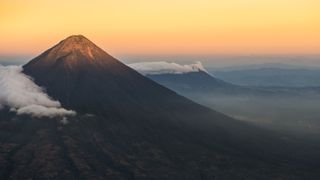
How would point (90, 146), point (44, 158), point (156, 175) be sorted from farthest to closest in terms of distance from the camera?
point (90, 146) → point (44, 158) → point (156, 175)

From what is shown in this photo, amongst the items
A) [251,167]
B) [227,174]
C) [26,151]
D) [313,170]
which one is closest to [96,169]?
[26,151]

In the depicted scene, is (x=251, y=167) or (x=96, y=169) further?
(x=251, y=167)

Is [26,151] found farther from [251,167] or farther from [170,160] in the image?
[251,167]

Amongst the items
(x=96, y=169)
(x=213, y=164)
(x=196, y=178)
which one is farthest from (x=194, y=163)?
(x=96, y=169)

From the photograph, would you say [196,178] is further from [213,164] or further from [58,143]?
[58,143]

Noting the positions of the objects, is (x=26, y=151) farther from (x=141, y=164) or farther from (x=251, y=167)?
(x=251, y=167)

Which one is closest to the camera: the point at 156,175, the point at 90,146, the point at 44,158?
the point at 156,175

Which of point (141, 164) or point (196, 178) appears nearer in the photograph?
point (196, 178)
